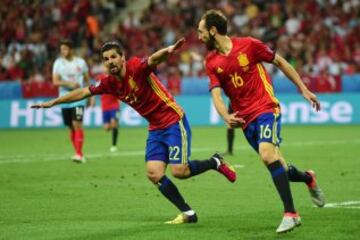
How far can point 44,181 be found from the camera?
49.2 feet

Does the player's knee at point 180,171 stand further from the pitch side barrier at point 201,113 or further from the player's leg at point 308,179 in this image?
the pitch side barrier at point 201,113

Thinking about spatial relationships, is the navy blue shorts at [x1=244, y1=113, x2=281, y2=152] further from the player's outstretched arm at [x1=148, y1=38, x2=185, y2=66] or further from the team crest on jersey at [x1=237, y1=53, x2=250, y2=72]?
the player's outstretched arm at [x1=148, y1=38, x2=185, y2=66]

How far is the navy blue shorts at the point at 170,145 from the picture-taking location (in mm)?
10430

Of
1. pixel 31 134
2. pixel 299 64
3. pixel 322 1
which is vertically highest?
pixel 322 1

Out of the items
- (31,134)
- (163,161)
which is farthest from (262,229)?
(31,134)

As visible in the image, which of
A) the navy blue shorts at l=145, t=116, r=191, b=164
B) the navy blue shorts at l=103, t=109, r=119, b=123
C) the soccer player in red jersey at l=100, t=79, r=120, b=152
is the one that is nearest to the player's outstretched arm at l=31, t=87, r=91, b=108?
the navy blue shorts at l=145, t=116, r=191, b=164

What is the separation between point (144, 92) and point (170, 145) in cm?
68

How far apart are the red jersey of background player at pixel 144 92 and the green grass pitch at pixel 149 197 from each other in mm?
1207

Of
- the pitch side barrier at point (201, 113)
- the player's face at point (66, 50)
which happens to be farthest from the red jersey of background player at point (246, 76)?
the pitch side barrier at point (201, 113)

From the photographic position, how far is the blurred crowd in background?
102ft

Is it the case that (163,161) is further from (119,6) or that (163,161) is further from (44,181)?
(119,6)

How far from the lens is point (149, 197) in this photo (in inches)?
504

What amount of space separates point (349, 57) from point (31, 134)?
11.1 meters

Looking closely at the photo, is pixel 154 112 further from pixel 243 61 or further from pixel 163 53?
pixel 243 61
